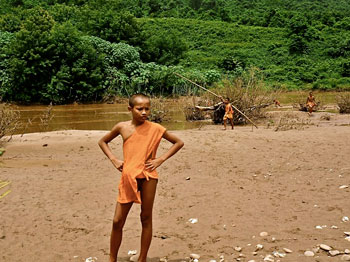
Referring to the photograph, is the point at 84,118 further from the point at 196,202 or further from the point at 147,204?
the point at 147,204

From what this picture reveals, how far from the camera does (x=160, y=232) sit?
471cm

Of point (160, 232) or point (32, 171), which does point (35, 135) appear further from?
point (160, 232)

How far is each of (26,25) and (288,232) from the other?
26.5 meters

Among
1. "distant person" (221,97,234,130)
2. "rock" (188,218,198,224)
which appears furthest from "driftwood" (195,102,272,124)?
"rock" (188,218,198,224)

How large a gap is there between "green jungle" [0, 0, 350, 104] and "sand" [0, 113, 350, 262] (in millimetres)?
8344

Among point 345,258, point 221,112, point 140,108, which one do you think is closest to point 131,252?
point 140,108

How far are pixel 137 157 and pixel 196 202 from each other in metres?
2.60

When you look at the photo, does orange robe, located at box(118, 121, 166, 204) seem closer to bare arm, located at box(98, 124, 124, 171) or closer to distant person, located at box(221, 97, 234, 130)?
bare arm, located at box(98, 124, 124, 171)

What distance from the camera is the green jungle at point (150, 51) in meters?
26.3

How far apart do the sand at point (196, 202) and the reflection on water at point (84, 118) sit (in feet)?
22.6

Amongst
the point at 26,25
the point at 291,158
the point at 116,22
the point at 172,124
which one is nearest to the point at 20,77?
the point at 26,25

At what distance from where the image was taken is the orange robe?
331 cm

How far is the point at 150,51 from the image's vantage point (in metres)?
33.5

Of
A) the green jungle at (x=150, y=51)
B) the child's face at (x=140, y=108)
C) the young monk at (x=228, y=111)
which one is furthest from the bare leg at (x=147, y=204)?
the green jungle at (x=150, y=51)
